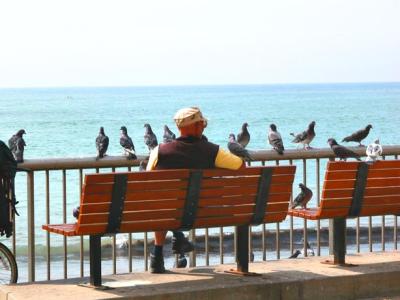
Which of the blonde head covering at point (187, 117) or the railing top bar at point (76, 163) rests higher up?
the blonde head covering at point (187, 117)

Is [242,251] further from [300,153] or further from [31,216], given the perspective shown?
[300,153]

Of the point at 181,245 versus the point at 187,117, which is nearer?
the point at 187,117

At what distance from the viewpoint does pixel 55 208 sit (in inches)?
1163

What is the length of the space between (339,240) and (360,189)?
0.46 m

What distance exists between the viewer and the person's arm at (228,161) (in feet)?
27.5

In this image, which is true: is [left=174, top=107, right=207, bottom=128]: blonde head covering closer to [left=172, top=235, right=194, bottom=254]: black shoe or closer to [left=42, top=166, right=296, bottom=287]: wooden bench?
[left=42, top=166, right=296, bottom=287]: wooden bench

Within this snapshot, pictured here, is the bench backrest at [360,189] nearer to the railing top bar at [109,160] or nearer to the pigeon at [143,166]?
the railing top bar at [109,160]

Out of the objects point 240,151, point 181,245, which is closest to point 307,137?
point 240,151

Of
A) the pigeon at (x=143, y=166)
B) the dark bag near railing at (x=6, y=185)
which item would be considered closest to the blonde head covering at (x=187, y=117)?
the pigeon at (x=143, y=166)

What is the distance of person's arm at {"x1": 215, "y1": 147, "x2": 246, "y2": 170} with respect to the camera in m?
8.39

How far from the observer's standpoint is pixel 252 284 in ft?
27.2

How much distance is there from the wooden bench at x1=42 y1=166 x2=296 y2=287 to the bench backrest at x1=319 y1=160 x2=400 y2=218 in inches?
15.2

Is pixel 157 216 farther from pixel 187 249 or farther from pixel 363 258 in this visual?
pixel 363 258

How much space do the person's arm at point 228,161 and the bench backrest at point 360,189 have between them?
28.0 inches
